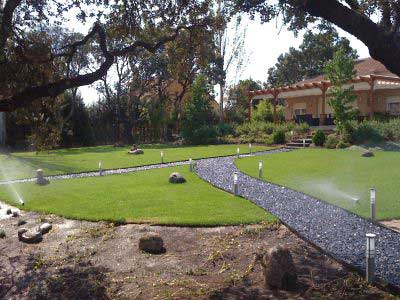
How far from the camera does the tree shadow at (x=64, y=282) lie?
746cm

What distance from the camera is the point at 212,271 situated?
7.84 meters

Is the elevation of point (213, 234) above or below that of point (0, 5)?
below

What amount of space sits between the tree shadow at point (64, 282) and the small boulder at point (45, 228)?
5.65ft

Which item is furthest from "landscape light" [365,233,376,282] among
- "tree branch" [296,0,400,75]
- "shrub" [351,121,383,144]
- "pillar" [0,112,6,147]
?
"pillar" [0,112,6,147]

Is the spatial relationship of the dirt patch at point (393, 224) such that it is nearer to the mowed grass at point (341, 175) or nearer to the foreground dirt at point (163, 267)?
the mowed grass at point (341, 175)

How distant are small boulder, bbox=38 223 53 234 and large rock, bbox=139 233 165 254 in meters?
2.86

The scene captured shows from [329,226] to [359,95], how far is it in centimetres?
2762

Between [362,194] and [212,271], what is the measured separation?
6.41 m

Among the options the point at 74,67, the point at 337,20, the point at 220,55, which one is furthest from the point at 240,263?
the point at 220,55

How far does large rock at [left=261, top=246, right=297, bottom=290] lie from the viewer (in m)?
6.88

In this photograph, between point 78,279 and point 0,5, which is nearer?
point 78,279

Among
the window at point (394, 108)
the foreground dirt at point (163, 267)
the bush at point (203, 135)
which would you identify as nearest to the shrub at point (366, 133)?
the window at point (394, 108)

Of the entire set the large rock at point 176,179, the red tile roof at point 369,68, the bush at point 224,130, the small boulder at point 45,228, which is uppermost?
the red tile roof at point 369,68

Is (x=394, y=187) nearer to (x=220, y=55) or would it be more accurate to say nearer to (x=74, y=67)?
(x=74, y=67)
